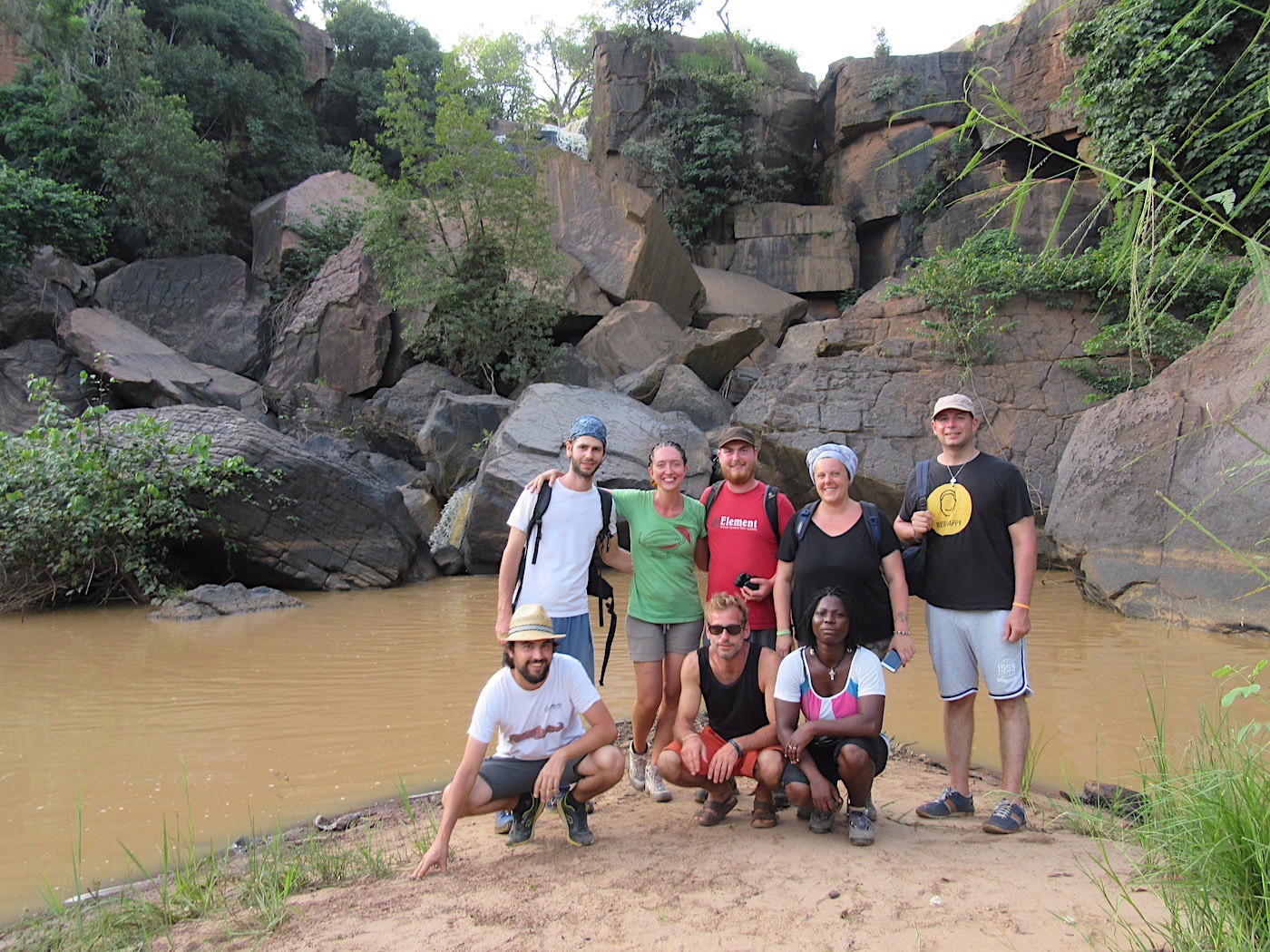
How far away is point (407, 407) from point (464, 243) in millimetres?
3165

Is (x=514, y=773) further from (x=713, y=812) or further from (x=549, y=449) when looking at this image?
(x=549, y=449)

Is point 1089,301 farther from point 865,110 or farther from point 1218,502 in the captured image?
point 865,110

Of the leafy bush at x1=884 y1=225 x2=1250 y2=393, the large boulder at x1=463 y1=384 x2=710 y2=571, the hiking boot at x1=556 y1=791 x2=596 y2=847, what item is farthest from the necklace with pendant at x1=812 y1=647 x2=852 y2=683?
the leafy bush at x1=884 y1=225 x2=1250 y2=393

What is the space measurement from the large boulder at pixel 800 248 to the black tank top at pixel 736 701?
1822 cm

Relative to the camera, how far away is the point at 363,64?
26.0 metres

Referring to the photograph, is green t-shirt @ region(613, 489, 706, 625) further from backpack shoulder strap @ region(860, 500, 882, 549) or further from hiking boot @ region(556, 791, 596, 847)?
hiking boot @ region(556, 791, 596, 847)

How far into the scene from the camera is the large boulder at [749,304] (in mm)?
19219

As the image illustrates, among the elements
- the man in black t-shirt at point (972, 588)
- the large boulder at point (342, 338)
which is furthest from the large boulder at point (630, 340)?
the man in black t-shirt at point (972, 588)

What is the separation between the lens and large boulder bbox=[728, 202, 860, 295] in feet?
67.7

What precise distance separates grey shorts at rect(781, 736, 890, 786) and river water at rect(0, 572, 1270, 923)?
107cm

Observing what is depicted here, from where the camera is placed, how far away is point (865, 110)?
20391 millimetres

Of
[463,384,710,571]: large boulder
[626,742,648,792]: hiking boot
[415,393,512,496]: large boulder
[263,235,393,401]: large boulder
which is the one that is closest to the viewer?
[626,742,648,792]: hiking boot

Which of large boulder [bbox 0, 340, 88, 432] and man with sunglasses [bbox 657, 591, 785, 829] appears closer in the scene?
man with sunglasses [bbox 657, 591, 785, 829]

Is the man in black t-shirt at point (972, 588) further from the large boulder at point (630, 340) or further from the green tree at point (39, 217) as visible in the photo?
the green tree at point (39, 217)
